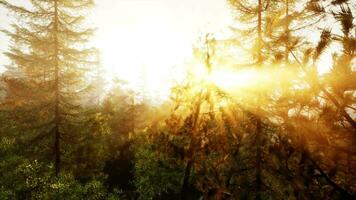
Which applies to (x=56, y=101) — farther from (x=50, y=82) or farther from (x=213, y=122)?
(x=213, y=122)

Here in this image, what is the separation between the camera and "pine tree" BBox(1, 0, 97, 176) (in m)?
17.8

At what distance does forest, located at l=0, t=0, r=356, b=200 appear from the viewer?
4543 millimetres

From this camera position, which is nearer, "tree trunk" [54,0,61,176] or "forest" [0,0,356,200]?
"forest" [0,0,356,200]

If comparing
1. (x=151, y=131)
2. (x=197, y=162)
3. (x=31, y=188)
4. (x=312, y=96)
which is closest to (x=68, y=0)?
(x=31, y=188)

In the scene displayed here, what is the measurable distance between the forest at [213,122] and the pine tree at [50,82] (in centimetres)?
7

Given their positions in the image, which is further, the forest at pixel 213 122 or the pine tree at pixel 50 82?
the pine tree at pixel 50 82

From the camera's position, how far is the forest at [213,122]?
14.9 feet

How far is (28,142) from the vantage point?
18.1 meters

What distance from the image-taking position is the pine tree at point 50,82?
1778 cm

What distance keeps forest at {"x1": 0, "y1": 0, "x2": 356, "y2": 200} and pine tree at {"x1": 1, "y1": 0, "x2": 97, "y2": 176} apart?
0.07 metres

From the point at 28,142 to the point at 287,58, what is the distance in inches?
671

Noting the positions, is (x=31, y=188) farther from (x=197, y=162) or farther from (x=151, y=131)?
(x=197, y=162)

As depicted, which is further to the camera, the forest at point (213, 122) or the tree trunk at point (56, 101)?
the tree trunk at point (56, 101)

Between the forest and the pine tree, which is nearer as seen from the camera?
the forest
